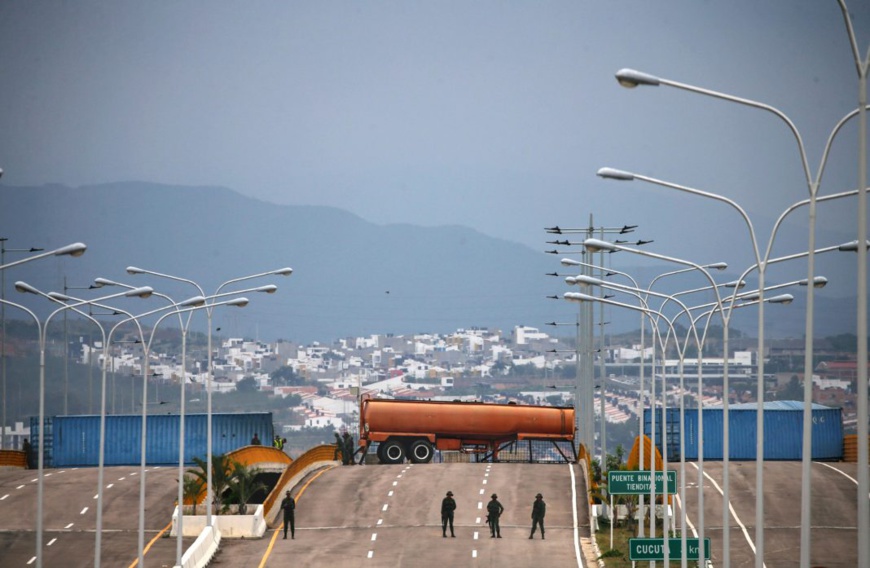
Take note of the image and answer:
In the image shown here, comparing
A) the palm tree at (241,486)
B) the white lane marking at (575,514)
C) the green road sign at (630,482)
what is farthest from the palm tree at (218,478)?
the green road sign at (630,482)

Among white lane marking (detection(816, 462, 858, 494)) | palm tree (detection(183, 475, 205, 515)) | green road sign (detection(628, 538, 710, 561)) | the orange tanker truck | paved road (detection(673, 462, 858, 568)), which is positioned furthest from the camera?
the orange tanker truck

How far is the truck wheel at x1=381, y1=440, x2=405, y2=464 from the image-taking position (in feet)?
242

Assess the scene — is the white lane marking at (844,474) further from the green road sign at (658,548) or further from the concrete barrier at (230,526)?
the green road sign at (658,548)

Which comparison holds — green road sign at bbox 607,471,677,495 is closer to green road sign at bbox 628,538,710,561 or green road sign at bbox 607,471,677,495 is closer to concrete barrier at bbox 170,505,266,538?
green road sign at bbox 628,538,710,561

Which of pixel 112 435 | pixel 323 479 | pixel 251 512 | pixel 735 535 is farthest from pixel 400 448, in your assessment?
pixel 735 535

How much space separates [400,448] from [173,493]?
15.5 meters

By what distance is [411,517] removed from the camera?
5428 cm

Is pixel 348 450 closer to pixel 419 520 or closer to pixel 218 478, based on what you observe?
pixel 419 520

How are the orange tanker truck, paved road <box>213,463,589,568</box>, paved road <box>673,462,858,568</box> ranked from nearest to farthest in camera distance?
1. paved road <box>213,463,589,568</box>
2. paved road <box>673,462,858,568</box>
3. the orange tanker truck

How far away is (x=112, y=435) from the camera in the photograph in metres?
75.6

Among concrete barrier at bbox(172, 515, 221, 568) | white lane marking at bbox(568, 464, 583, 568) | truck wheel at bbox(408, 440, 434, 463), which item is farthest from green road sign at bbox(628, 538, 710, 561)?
truck wheel at bbox(408, 440, 434, 463)

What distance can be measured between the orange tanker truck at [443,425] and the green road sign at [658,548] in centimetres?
3698

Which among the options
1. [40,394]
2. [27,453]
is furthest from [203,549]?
[27,453]

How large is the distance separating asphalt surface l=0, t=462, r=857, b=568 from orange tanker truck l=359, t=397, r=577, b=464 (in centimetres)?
434
